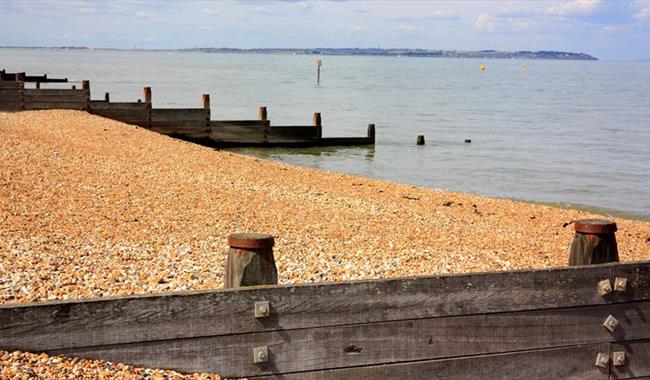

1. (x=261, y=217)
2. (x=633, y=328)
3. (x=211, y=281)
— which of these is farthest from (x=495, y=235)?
(x=633, y=328)

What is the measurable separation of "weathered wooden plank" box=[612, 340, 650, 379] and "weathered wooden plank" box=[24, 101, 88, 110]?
25.7m

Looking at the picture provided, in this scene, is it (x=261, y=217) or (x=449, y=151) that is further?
(x=449, y=151)

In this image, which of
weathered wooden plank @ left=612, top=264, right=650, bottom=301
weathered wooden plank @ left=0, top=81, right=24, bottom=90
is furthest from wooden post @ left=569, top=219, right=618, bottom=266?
weathered wooden plank @ left=0, top=81, right=24, bottom=90

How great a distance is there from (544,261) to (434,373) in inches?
230

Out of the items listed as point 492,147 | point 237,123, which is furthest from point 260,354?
Result: point 492,147

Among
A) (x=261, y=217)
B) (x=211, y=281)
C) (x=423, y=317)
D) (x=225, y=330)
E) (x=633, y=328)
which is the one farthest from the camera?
(x=261, y=217)

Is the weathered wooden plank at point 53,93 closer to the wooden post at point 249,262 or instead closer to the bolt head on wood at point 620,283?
the wooden post at point 249,262

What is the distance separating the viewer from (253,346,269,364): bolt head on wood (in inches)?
177

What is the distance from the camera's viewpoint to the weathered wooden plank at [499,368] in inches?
186

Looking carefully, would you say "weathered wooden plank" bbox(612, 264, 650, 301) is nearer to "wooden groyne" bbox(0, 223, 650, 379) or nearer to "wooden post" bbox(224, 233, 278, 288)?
"wooden groyne" bbox(0, 223, 650, 379)

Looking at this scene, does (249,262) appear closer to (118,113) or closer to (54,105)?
(118,113)

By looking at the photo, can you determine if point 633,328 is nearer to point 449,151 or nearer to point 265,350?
point 265,350

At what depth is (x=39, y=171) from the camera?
13727 millimetres

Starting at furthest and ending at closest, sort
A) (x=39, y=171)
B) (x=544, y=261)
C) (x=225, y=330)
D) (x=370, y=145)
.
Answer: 1. (x=370, y=145)
2. (x=39, y=171)
3. (x=544, y=261)
4. (x=225, y=330)
